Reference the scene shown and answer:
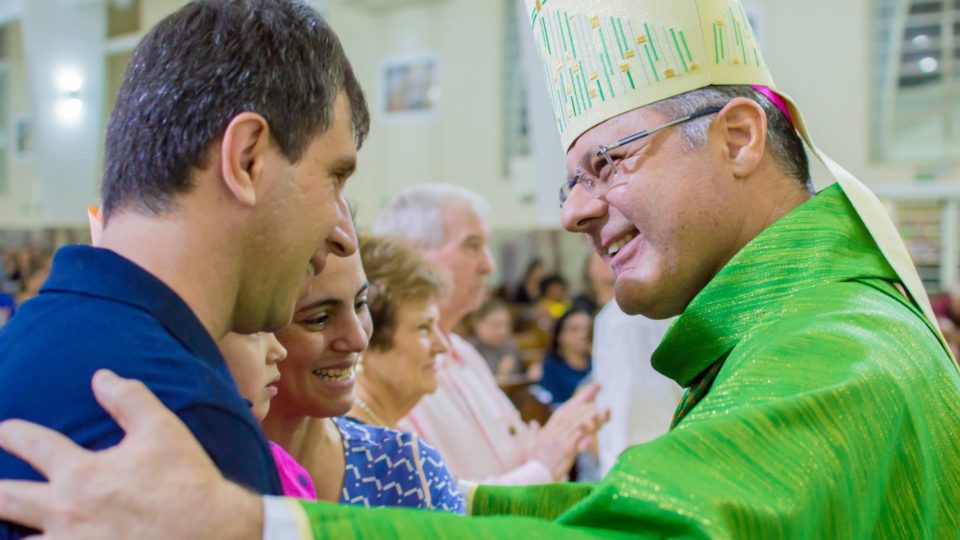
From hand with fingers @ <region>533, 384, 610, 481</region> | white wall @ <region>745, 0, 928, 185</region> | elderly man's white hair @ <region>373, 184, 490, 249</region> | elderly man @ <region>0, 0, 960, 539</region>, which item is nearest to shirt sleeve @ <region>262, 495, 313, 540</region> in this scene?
elderly man @ <region>0, 0, 960, 539</region>

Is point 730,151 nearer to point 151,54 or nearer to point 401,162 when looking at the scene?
point 151,54

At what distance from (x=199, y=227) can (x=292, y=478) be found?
0.57m

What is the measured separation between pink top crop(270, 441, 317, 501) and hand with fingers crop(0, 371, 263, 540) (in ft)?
1.72

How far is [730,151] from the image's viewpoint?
61.4 inches

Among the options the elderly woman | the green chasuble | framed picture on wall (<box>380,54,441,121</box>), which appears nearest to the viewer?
the green chasuble

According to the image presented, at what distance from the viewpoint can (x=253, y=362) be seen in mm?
1331

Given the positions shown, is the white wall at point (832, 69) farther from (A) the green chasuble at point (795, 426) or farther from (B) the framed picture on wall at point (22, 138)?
(B) the framed picture on wall at point (22, 138)

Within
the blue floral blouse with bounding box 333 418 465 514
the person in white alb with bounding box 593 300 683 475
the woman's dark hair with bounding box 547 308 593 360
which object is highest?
the blue floral blouse with bounding box 333 418 465 514

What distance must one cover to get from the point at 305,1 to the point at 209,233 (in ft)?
1.06

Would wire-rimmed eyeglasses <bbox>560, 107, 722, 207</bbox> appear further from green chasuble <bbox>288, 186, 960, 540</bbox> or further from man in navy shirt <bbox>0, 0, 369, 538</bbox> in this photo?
man in navy shirt <bbox>0, 0, 369, 538</bbox>

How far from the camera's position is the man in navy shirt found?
848 millimetres

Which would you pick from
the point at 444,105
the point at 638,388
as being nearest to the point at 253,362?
the point at 638,388

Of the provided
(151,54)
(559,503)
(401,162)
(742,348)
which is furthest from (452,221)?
(401,162)

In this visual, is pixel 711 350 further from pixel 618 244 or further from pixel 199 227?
pixel 199 227
